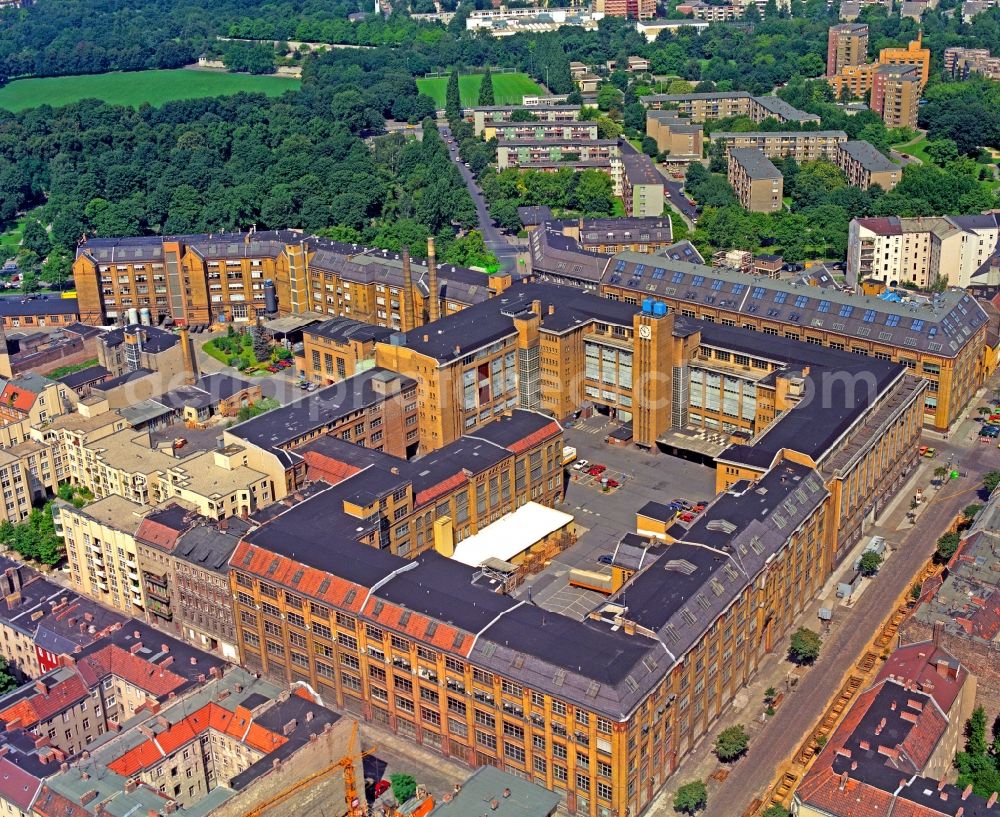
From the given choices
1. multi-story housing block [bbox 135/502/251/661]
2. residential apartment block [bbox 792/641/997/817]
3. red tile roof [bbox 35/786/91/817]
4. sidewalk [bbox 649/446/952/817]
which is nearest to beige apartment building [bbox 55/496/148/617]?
multi-story housing block [bbox 135/502/251/661]

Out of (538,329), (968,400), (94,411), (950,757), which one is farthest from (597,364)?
(950,757)

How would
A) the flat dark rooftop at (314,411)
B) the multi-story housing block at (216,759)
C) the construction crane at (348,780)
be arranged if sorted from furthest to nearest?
the flat dark rooftop at (314,411)
the construction crane at (348,780)
the multi-story housing block at (216,759)

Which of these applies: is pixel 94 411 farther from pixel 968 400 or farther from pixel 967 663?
pixel 968 400

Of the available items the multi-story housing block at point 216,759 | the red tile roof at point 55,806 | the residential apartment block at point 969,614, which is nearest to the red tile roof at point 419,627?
the multi-story housing block at point 216,759

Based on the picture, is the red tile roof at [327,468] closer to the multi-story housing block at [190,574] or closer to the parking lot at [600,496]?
the multi-story housing block at [190,574]

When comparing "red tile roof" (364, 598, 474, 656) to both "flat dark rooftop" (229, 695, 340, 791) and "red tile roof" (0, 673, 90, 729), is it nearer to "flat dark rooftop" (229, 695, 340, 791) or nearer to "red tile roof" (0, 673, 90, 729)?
"flat dark rooftop" (229, 695, 340, 791)

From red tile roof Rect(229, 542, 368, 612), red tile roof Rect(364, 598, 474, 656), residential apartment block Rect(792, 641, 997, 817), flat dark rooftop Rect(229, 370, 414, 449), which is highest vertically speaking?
flat dark rooftop Rect(229, 370, 414, 449)

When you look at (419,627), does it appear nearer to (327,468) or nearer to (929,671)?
(327,468)
